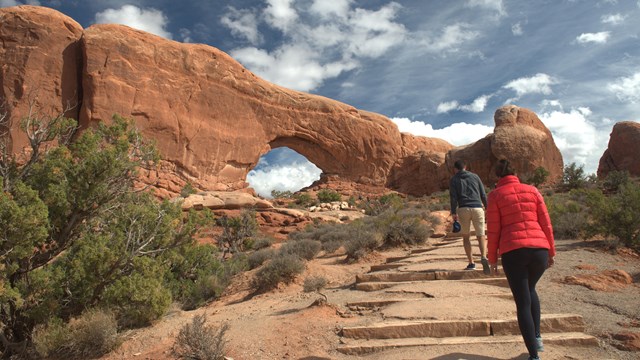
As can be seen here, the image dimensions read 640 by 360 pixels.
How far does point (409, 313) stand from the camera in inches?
191

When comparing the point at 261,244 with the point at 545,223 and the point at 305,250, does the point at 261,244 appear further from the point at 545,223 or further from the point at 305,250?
the point at 545,223

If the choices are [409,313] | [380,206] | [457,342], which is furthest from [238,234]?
[457,342]

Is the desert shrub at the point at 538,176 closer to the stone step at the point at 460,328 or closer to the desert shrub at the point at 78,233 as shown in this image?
the stone step at the point at 460,328

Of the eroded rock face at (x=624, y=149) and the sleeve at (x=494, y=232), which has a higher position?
the eroded rock face at (x=624, y=149)

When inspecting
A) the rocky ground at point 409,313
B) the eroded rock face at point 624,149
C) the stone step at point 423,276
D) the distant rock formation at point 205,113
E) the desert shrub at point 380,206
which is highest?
the distant rock formation at point 205,113

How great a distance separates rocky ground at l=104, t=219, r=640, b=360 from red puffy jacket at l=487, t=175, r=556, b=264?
1.03m

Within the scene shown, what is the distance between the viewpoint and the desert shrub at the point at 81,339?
505cm

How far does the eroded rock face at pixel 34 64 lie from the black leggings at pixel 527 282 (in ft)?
81.4

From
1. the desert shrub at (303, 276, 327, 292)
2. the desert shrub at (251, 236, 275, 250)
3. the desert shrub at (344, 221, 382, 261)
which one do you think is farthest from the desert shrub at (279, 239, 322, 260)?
the desert shrub at (251, 236, 275, 250)

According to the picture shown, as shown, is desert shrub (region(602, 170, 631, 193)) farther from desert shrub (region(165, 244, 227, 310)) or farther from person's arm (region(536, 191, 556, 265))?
person's arm (region(536, 191, 556, 265))

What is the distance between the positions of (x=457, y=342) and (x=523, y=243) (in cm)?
132

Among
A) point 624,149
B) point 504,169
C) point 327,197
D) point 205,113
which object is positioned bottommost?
point 504,169

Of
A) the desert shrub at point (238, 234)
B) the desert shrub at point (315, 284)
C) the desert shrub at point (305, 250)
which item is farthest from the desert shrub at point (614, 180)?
the desert shrub at point (315, 284)

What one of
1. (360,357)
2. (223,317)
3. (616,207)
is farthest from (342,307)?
(616,207)
